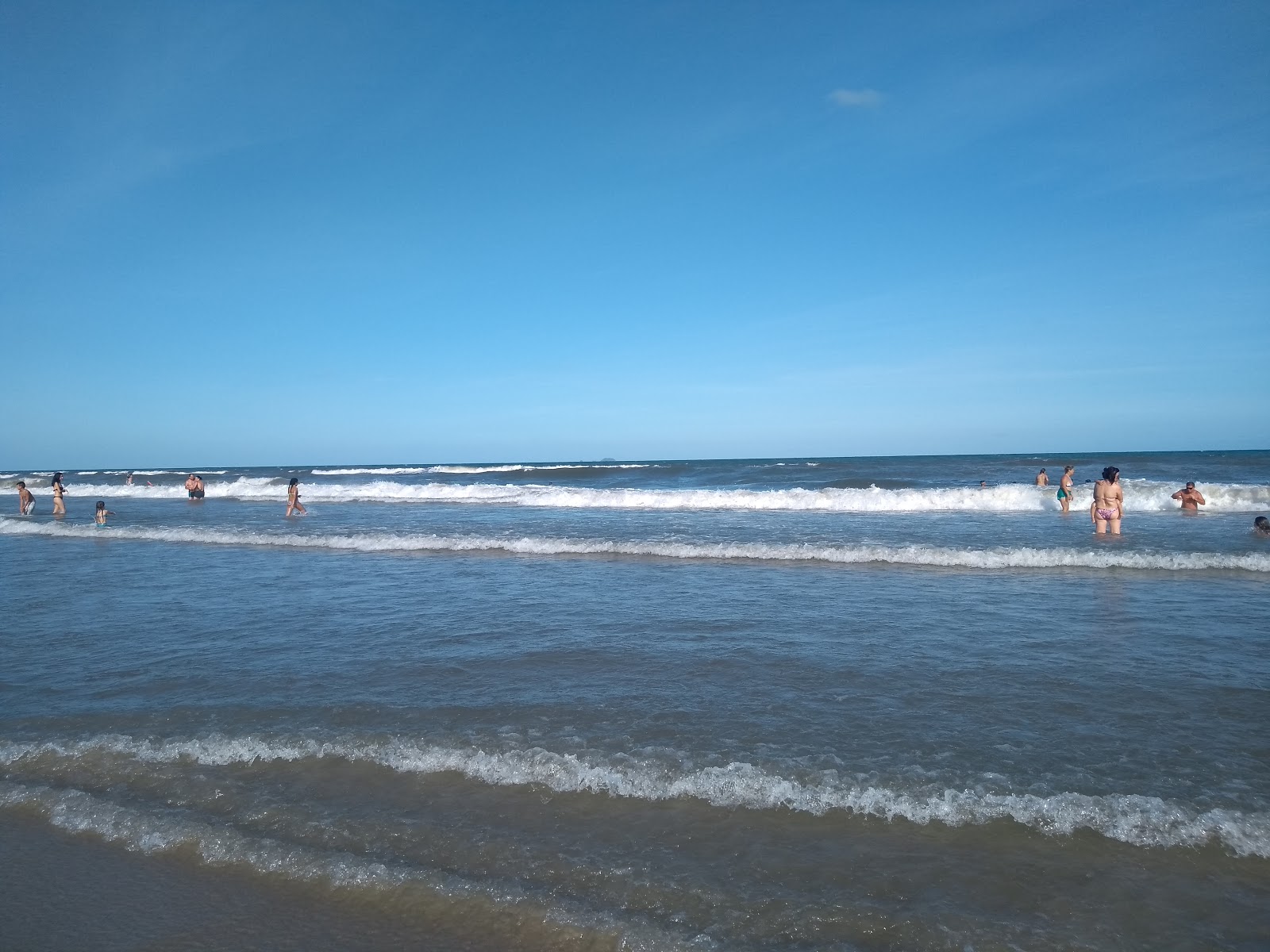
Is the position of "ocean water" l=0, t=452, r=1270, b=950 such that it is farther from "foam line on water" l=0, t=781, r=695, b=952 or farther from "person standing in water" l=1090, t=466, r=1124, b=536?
"person standing in water" l=1090, t=466, r=1124, b=536

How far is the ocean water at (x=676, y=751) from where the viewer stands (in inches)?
126

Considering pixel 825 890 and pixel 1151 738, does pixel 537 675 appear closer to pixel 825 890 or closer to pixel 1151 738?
pixel 825 890

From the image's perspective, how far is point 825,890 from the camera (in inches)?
127

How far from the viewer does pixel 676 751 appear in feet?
15.1

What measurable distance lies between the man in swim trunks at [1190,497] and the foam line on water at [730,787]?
63.3 ft

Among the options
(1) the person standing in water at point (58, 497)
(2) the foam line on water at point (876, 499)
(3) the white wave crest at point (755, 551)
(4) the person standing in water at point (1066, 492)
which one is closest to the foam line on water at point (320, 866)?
(3) the white wave crest at point (755, 551)

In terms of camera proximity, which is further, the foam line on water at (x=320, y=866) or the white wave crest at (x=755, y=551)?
the white wave crest at (x=755, y=551)

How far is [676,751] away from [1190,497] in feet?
68.3

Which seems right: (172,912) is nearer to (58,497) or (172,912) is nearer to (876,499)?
(876,499)

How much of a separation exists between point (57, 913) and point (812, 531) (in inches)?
570

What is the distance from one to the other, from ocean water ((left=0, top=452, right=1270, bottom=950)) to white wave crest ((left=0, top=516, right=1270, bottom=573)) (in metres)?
0.36

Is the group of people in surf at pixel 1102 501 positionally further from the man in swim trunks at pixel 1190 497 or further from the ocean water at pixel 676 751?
the ocean water at pixel 676 751

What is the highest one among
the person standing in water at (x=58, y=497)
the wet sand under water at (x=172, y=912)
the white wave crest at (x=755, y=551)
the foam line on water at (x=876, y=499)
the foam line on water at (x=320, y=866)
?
the person standing in water at (x=58, y=497)

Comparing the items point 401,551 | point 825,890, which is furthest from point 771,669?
point 401,551
